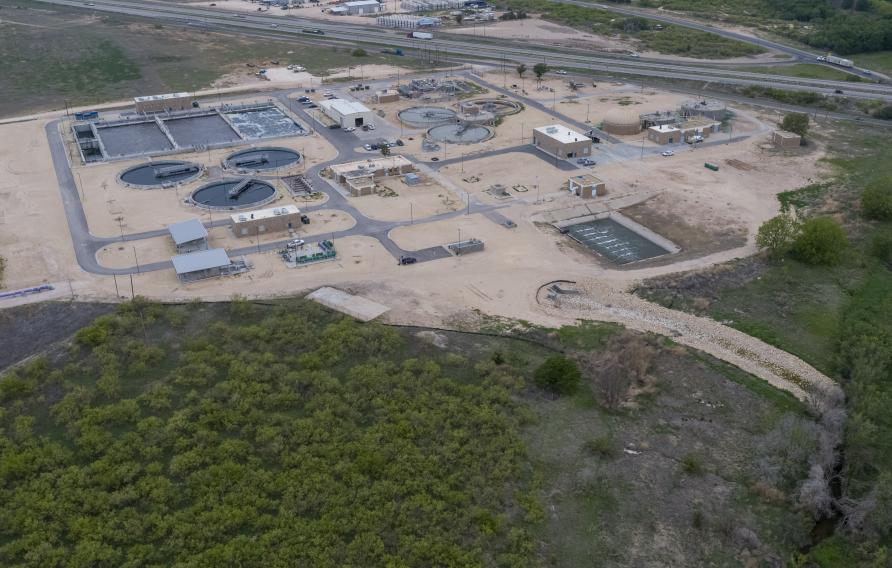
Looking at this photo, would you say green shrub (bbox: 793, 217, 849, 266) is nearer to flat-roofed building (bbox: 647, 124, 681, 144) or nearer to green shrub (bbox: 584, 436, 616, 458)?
flat-roofed building (bbox: 647, 124, 681, 144)

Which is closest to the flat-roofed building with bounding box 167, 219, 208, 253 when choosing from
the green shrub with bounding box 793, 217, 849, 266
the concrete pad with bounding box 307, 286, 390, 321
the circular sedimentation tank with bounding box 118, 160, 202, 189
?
the concrete pad with bounding box 307, 286, 390, 321

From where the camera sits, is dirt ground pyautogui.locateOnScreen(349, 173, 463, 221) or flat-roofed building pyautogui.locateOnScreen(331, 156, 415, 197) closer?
dirt ground pyautogui.locateOnScreen(349, 173, 463, 221)

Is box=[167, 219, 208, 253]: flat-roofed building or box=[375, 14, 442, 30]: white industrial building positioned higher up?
box=[375, 14, 442, 30]: white industrial building

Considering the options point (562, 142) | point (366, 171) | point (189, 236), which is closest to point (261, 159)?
point (366, 171)

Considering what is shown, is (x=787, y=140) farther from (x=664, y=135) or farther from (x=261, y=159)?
(x=261, y=159)

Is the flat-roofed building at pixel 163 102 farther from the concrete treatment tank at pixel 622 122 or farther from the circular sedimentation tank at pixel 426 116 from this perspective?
the concrete treatment tank at pixel 622 122
